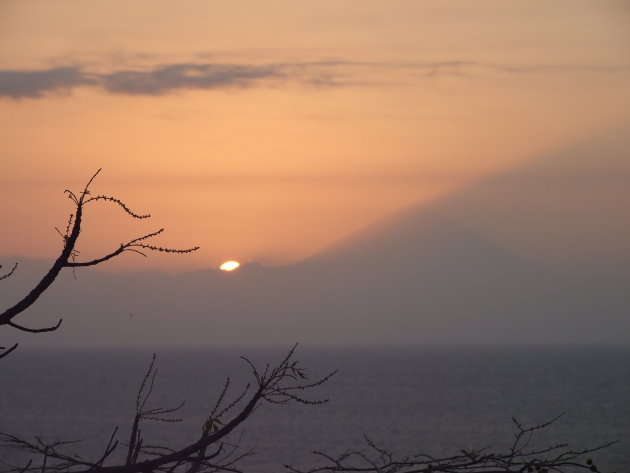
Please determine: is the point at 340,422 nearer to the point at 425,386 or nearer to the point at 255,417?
the point at 255,417

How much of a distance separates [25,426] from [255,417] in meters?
26.5

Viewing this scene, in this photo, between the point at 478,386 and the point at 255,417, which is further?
the point at 478,386

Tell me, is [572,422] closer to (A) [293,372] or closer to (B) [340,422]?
(B) [340,422]

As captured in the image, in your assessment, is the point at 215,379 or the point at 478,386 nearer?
the point at 478,386

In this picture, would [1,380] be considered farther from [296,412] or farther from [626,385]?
→ [626,385]

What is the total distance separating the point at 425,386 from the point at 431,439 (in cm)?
6956

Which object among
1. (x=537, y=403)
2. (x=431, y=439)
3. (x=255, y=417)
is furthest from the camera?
(x=537, y=403)

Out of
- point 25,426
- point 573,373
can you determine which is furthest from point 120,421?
point 573,373

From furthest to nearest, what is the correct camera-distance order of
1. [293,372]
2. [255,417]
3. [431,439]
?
1. [255,417]
2. [431,439]
3. [293,372]

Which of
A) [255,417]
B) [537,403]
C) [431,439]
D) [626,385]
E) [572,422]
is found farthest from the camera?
[626,385]

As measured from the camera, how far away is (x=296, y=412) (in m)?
115

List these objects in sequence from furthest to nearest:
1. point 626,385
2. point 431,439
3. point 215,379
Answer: point 215,379 → point 626,385 → point 431,439

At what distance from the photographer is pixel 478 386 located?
514 ft

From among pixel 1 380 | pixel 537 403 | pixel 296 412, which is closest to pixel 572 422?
pixel 537 403
